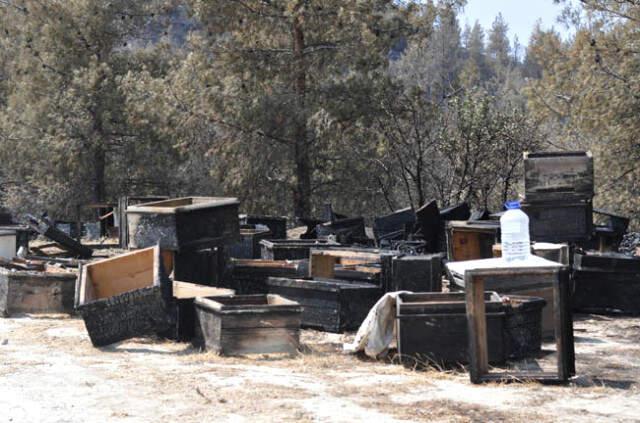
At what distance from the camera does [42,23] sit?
101ft

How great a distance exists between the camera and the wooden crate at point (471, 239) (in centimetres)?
1316

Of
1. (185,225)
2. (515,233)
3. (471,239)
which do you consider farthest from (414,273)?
(515,233)

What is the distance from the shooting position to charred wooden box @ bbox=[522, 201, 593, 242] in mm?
12180

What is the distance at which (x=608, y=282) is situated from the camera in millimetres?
11703

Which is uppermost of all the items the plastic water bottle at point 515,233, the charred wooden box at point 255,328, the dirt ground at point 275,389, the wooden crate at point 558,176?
the wooden crate at point 558,176

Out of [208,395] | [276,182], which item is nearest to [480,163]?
[276,182]

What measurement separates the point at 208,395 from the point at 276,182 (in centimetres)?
1816

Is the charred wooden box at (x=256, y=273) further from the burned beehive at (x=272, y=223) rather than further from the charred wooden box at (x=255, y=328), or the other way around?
the burned beehive at (x=272, y=223)

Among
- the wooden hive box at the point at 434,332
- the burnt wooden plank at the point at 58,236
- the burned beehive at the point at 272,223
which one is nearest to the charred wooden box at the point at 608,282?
the wooden hive box at the point at 434,332

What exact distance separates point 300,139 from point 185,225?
1307 centimetres

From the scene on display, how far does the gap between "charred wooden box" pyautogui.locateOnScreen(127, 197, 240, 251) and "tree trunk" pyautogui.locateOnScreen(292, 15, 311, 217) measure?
451 inches

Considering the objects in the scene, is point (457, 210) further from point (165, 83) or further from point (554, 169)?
point (165, 83)

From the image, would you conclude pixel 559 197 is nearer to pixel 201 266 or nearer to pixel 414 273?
pixel 414 273

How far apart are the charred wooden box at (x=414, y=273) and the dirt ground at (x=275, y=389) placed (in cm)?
128
